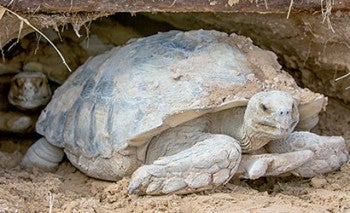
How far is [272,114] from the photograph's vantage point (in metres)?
3.07

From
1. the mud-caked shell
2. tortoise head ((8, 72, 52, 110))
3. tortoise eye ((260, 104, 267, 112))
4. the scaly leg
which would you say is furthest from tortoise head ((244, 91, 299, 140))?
tortoise head ((8, 72, 52, 110))

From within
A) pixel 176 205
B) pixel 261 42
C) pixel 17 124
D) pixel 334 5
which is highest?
pixel 334 5

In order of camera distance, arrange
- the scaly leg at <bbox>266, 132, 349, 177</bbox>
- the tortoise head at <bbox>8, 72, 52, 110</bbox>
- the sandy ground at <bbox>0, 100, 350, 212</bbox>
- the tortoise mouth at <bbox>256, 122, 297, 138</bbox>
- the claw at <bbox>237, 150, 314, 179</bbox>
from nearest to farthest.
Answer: the sandy ground at <bbox>0, 100, 350, 212</bbox>
the tortoise mouth at <bbox>256, 122, 297, 138</bbox>
the claw at <bbox>237, 150, 314, 179</bbox>
the scaly leg at <bbox>266, 132, 349, 177</bbox>
the tortoise head at <bbox>8, 72, 52, 110</bbox>

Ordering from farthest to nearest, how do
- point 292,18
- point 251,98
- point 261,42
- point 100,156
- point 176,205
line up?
point 261,42, point 292,18, point 100,156, point 251,98, point 176,205

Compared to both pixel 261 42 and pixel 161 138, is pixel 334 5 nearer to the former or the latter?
pixel 261 42

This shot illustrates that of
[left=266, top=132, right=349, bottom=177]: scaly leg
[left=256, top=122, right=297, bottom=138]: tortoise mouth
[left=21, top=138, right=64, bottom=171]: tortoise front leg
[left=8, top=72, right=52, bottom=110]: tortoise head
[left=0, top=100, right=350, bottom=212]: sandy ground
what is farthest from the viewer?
[left=8, top=72, right=52, bottom=110]: tortoise head

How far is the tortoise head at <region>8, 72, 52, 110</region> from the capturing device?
14.9ft

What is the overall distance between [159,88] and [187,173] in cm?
52

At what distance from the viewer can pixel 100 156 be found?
352cm

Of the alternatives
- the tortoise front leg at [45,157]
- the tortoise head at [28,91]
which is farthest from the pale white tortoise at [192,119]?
the tortoise head at [28,91]

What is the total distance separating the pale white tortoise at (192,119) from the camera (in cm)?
308

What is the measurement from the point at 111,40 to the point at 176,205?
2083mm

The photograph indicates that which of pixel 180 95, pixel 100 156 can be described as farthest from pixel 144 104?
pixel 100 156

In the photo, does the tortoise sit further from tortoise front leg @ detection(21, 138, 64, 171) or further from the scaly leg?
the scaly leg
